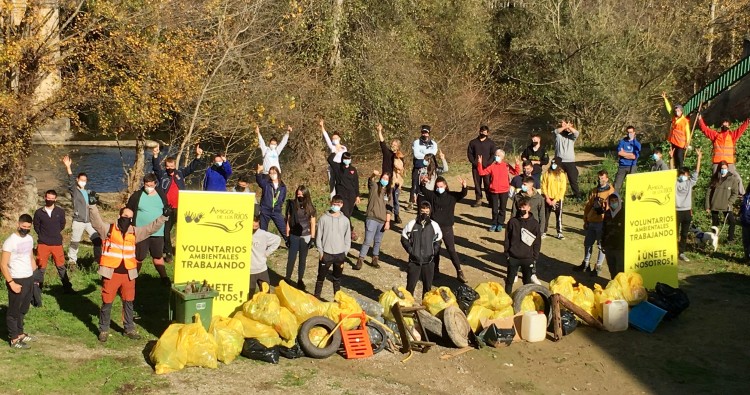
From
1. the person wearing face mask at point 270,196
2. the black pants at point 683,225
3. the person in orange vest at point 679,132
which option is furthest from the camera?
the person in orange vest at point 679,132

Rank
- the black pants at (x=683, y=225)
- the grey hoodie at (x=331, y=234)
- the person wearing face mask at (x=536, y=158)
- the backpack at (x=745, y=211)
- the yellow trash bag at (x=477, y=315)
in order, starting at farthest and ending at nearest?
1. the person wearing face mask at (x=536, y=158)
2. the black pants at (x=683, y=225)
3. the backpack at (x=745, y=211)
4. the grey hoodie at (x=331, y=234)
5. the yellow trash bag at (x=477, y=315)

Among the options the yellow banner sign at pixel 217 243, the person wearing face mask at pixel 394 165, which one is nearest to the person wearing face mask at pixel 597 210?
the person wearing face mask at pixel 394 165

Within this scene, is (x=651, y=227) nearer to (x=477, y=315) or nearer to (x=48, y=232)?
(x=477, y=315)

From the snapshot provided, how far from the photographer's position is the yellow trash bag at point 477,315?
11594mm

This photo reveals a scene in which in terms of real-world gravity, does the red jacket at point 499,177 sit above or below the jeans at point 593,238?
above

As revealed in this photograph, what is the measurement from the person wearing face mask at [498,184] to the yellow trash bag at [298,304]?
21.3 ft

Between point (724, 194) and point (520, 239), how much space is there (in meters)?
5.97

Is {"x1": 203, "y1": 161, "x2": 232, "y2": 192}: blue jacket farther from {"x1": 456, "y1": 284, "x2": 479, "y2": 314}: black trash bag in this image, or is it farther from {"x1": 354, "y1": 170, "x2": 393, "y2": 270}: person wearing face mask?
{"x1": 456, "y1": 284, "x2": 479, "y2": 314}: black trash bag

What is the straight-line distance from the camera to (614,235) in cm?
1364

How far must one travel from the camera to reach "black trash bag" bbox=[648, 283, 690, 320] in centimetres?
1243

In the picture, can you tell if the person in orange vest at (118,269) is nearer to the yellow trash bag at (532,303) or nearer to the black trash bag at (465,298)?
the black trash bag at (465,298)

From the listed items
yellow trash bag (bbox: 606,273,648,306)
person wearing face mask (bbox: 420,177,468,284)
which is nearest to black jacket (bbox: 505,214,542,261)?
person wearing face mask (bbox: 420,177,468,284)

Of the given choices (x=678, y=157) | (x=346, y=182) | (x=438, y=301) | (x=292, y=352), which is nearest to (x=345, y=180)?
(x=346, y=182)

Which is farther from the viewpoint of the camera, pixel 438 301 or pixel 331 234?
pixel 331 234
